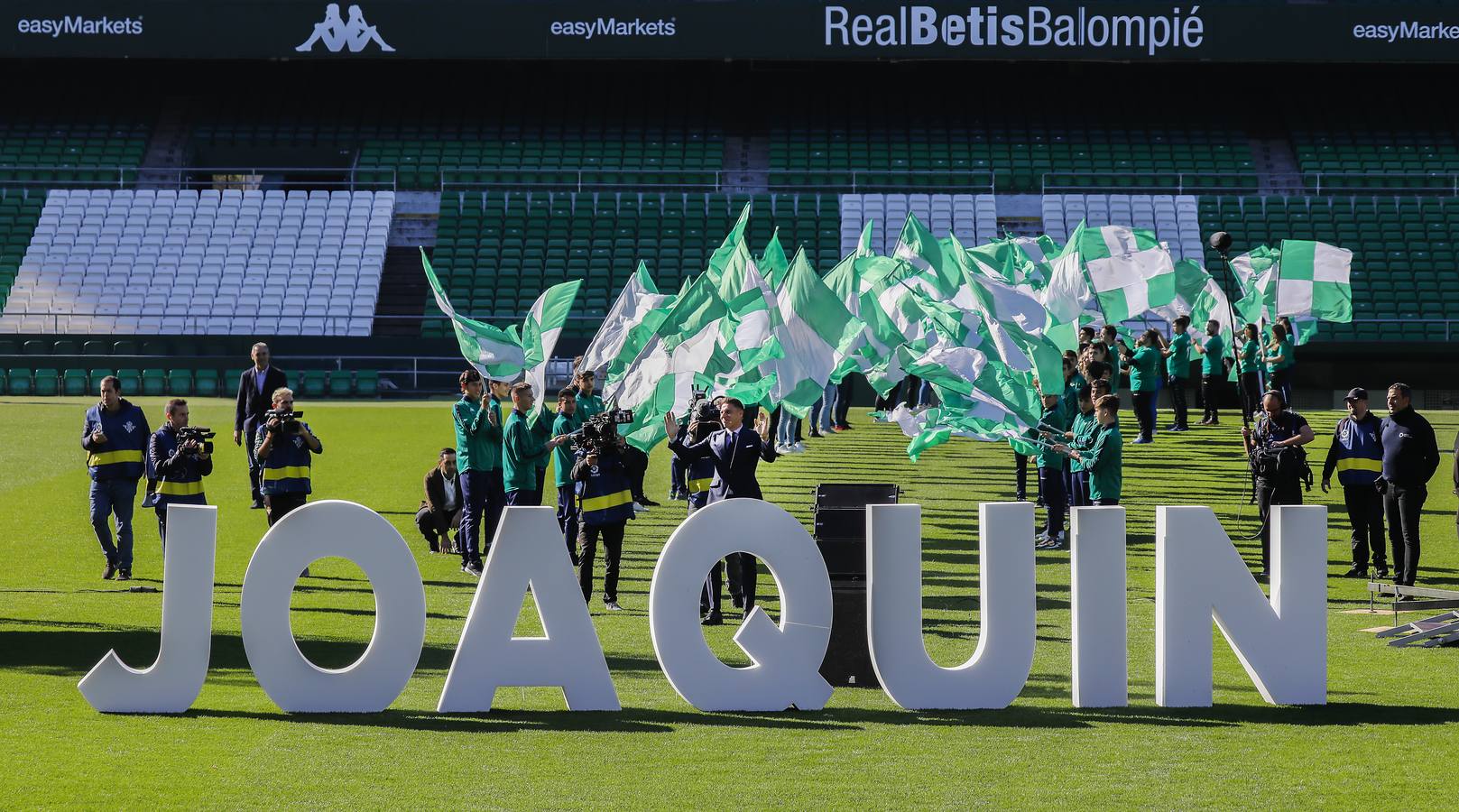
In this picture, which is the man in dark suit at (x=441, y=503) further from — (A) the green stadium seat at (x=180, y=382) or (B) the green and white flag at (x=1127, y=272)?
(A) the green stadium seat at (x=180, y=382)

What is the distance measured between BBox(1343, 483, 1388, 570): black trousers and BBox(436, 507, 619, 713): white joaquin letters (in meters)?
7.57

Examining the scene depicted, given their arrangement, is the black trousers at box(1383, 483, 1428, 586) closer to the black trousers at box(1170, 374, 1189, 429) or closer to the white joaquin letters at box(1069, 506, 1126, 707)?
the white joaquin letters at box(1069, 506, 1126, 707)

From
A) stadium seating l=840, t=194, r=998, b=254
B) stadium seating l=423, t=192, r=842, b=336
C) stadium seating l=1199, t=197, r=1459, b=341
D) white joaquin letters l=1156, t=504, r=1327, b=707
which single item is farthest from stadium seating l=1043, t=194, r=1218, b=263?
white joaquin letters l=1156, t=504, r=1327, b=707

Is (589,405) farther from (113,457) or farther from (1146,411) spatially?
(1146,411)

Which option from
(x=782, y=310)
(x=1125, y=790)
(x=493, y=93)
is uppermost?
(x=493, y=93)

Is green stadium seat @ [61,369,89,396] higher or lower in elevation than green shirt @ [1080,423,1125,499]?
higher

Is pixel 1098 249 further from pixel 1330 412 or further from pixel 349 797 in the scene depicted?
pixel 349 797

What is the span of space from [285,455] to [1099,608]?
7096 millimetres

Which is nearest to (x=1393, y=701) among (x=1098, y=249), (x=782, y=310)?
(x=782, y=310)

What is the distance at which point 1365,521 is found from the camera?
46.1 ft

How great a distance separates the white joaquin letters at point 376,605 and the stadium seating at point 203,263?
94.7 feet

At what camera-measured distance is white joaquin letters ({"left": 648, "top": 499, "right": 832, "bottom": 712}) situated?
352 inches

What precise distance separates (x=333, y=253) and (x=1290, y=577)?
33359 mm

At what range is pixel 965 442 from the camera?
84.4 ft
